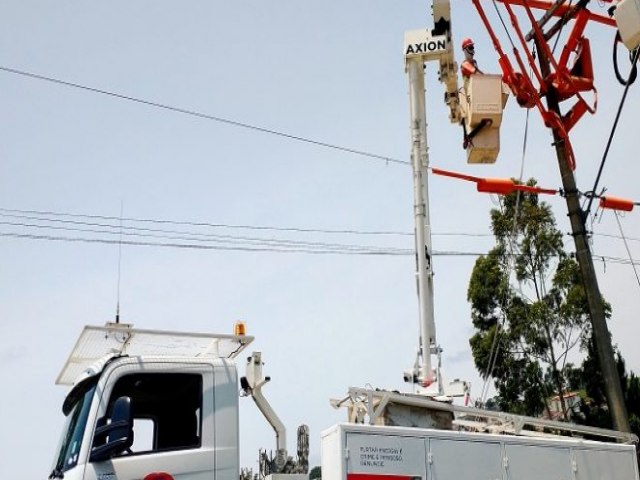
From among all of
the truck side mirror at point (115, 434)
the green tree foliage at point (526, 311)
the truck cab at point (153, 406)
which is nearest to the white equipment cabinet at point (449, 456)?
the truck cab at point (153, 406)

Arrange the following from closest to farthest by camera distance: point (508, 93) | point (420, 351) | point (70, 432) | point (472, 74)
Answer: point (70, 432) → point (420, 351) → point (472, 74) → point (508, 93)

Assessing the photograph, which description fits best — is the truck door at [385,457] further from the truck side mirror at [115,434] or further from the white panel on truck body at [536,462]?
the truck side mirror at [115,434]

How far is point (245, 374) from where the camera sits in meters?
6.87

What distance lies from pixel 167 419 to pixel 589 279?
26.5 feet

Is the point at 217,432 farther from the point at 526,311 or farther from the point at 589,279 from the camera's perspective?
the point at 526,311

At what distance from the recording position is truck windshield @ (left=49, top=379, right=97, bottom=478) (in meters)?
5.81

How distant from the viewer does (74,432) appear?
5988 millimetres

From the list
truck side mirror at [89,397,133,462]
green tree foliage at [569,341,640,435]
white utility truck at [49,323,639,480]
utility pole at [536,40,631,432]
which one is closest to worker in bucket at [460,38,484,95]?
utility pole at [536,40,631,432]

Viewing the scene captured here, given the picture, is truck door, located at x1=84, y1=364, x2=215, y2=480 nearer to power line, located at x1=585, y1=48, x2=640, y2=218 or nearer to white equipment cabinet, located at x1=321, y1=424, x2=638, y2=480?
white equipment cabinet, located at x1=321, y1=424, x2=638, y2=480

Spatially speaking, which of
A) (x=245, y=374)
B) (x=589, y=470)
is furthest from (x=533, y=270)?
(x=245, y=374)

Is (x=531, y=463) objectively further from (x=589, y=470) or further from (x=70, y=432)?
(x=70, y=432)

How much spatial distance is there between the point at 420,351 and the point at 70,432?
15.1 feet

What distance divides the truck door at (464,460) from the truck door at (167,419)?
2.09 meters

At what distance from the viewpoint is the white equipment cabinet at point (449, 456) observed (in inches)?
261
